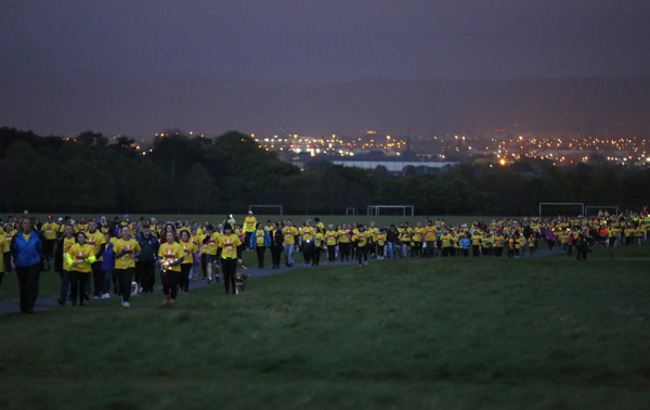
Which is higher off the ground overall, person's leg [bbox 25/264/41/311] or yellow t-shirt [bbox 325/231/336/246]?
yellow t-shirt [bbox 325/231/336/246]

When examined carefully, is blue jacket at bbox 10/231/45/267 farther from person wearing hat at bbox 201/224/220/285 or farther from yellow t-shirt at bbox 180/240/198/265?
person wearing hat at bbox 201/224/220/285

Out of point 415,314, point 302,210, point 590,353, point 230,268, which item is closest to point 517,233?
point 230,268

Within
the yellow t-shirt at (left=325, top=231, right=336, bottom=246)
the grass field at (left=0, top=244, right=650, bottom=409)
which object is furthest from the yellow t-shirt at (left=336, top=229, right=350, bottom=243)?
the grass field at (left=0, top=244, right=650, bottom=409)

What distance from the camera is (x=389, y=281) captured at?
23.9 m

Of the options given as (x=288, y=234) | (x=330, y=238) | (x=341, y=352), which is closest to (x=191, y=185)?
(x=330, y=238)

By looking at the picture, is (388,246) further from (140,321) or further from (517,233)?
(140,321)

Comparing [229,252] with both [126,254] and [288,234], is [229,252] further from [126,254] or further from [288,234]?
[288,234]

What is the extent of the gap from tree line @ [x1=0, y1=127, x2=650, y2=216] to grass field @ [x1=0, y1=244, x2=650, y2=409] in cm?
8084

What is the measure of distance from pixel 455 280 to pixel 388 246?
58.0 ft

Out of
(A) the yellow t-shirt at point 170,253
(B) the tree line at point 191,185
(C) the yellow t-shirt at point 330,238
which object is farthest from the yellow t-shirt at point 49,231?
(B) the tree line at point 191,185

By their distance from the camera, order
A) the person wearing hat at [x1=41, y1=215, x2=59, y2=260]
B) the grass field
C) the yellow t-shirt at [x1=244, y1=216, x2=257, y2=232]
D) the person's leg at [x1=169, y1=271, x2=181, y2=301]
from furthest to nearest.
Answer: the yellow t-shirt at [x1=244, y1=216, x2=257, y2=232], the person wearing hat at [x1=41, y1=215, x2=59, y2=260], the person's leg at [x1=169, y1=271, x2=181, y2=301], the grass field

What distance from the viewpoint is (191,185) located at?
11100 centimetres

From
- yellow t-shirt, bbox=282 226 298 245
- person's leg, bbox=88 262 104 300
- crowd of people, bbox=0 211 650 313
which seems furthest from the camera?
yellow t-shirt, bbox=282 226 298 245

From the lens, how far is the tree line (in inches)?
3974
